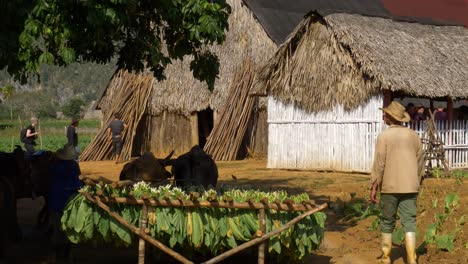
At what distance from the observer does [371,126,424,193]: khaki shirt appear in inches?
331

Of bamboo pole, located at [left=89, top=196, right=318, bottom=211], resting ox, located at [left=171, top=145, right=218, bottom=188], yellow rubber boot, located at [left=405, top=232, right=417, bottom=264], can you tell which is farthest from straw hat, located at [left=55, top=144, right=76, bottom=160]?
yellow rubber boot, located at [left=405, top=232, right=417, bottom=264]

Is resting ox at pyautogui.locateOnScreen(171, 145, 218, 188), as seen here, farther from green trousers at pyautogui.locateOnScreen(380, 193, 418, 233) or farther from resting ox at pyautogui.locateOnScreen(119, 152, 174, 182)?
green trousers at pyautogui.locateOnScreen(380, 193, 418, 233)

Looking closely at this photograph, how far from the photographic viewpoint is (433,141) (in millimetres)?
18141

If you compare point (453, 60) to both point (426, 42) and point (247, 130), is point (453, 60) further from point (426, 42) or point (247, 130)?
point (247, 130)

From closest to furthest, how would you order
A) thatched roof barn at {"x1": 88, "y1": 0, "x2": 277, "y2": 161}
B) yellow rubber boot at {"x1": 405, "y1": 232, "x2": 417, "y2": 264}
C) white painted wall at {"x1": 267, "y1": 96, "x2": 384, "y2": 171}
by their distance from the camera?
yellow rubber boot at {"x1": 405, "y1": 232, "x2": 417, "y2": 264}, white painted wall at {"x1": 267, "y1": 96, "x2": 384, "y2": 171}, thatched roof barn at {"x1": 88, "y1": 0, "x2": 277, "y2": 161}

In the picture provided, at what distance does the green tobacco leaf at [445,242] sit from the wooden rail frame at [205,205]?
2442 millimetres

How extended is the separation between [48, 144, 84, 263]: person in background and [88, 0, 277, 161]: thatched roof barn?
15.3m

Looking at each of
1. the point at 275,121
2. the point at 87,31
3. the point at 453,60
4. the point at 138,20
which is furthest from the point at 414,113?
the point at 87,31

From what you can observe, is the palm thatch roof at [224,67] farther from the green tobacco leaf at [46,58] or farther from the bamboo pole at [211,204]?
the bamboo pole at [211,204]

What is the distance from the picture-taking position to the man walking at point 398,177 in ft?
27.6

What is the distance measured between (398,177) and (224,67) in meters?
17.1

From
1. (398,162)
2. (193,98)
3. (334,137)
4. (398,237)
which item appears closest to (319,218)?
(398,162)

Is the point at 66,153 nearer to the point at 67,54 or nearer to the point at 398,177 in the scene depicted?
the point at 67,54

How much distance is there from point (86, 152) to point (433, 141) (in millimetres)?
12845
